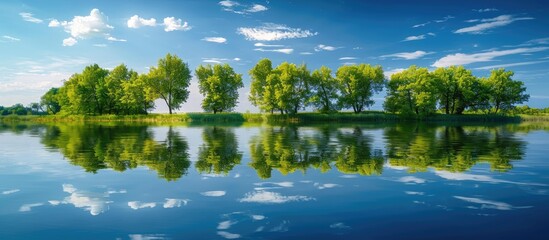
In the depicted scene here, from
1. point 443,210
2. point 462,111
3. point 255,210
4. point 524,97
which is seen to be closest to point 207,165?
point 255,210

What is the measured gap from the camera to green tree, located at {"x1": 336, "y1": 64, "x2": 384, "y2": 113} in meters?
101

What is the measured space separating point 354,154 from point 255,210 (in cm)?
1286

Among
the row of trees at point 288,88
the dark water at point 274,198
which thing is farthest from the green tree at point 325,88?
the dark water at point 274,198

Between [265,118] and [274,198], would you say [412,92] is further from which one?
[274,198]

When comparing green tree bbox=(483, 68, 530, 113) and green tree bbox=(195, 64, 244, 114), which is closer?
green tree bbox=(195, 64, 244, 114)

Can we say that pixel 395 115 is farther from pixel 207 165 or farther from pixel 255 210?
pixel 255 210

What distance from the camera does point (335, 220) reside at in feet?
28.6

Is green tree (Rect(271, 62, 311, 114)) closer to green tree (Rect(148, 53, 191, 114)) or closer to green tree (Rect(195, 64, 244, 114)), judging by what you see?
green tree (Rect(195, 64, 244, 114))

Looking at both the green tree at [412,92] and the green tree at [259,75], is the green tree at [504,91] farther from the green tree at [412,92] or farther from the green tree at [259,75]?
the green tree at [259,75]

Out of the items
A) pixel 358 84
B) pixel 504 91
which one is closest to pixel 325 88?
pixel 358 84

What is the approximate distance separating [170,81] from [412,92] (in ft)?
217

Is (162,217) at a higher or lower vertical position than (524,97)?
lower

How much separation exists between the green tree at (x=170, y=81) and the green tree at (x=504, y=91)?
88.8 metres

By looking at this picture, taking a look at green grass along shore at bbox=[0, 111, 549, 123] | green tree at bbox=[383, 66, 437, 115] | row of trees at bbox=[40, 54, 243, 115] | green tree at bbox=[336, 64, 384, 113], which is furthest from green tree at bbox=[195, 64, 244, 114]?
green tree at bbox=[383, 66, 437, 115]
